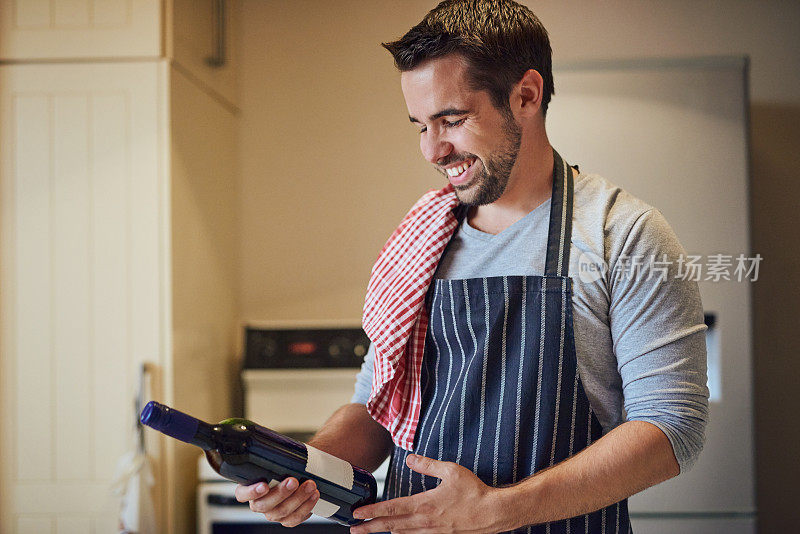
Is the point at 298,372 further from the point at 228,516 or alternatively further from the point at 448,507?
the point at 448,507

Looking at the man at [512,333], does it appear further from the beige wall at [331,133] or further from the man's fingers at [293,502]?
the beige wall at [331,133]

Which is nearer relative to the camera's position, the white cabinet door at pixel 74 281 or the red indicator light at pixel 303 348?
the white cabinet door at pixel 74 281

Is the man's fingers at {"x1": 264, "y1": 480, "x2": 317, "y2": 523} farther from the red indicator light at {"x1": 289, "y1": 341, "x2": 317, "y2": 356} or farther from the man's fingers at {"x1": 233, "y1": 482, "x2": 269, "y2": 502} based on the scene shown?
the red indicator light at {"x1": 289, "y1": 341, "x2": 317, "y2": 356}

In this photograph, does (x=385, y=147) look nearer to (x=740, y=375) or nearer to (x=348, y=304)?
(x=348, y=304)

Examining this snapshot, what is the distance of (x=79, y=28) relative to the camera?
2.12 meters

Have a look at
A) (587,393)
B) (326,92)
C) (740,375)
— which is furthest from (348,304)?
(587,393)

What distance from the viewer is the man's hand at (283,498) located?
0.94m

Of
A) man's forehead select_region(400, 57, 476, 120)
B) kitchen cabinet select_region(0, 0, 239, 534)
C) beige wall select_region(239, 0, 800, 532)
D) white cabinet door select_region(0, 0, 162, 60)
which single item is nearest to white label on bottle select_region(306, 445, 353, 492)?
man's forehead select_region(400, 57, 476, 120)

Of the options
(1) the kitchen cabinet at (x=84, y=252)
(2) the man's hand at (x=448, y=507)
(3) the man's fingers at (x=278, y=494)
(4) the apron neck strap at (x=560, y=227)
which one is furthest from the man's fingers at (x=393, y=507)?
(1) the kitchen cabinet at (x=84, y=252)

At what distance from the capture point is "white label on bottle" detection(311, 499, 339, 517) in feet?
3.28

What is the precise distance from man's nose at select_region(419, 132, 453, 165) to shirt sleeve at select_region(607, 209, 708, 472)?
0.91 ft

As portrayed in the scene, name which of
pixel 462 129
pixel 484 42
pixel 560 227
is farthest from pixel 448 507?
pixel 484 42

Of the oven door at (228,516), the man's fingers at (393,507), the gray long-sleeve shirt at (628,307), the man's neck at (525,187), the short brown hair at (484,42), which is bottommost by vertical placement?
the oven door at (228,516)

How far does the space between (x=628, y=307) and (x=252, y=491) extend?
0.51 meters
